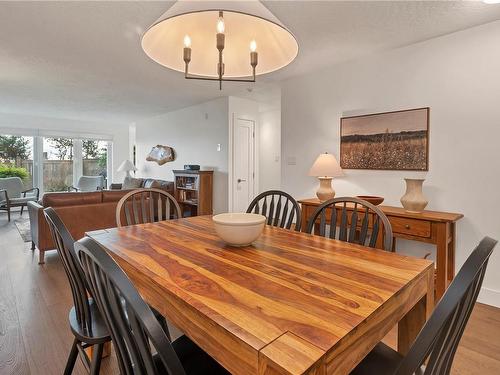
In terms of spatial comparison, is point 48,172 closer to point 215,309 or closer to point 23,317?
point 23,317

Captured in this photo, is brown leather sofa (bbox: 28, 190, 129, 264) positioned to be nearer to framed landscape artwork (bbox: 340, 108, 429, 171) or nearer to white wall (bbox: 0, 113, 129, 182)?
framed landscape artwork (bbox: 340, 108, 429, 171)

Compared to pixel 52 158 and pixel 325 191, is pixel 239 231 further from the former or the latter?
pixel 52 158

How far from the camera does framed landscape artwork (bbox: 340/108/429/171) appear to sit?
2.78 m

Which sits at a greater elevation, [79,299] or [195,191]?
[195,191]

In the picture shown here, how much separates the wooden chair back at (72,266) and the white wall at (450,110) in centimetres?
286

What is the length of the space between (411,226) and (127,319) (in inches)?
95.7

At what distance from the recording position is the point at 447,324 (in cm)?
64

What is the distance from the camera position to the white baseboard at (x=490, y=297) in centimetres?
239

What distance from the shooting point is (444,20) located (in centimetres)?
236

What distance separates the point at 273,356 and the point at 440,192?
2730 mm

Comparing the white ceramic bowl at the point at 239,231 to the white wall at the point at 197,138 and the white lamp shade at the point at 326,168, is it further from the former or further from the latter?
the white wall at the point at 197,138

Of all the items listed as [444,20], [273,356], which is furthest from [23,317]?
[444,20]

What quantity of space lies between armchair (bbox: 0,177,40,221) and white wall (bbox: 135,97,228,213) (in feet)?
8.63

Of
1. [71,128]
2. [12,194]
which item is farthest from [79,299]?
[71,128]
